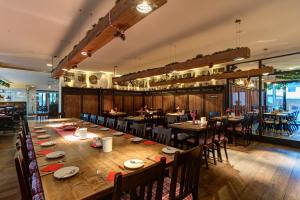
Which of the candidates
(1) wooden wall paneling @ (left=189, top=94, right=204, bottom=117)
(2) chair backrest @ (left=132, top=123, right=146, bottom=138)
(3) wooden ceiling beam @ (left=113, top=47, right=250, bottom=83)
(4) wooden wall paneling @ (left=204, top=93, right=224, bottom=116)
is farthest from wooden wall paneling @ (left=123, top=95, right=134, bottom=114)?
(2) chair backrest @ (left=132, top=123, right=146, bottom=138)

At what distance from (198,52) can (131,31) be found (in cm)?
243

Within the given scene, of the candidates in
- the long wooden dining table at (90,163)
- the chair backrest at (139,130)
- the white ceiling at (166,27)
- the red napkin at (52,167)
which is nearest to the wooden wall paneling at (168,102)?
the white ceiling at (166,27)

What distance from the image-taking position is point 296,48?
459 centimetres

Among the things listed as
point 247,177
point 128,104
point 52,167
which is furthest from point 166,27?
point 128,104

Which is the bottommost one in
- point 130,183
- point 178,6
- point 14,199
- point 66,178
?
point 14,199

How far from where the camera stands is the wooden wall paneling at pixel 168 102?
8.48m

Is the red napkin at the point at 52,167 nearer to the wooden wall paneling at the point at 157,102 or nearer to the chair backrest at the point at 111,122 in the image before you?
the chair backrest at the point at 111,122

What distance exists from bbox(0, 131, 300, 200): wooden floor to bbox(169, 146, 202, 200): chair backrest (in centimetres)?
109

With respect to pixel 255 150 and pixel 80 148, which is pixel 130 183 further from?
pixel 255 150

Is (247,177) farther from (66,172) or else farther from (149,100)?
(149,100)

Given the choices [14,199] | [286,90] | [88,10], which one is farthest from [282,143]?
[14,199]

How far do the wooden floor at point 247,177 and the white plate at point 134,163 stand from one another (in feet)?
4.61

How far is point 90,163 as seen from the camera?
1.56 m

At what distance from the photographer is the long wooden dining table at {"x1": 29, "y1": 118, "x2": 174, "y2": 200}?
42.9 inches
